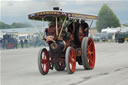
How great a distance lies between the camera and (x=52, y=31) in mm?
11289

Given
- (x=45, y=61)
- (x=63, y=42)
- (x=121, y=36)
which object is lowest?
(x=121, y=36)

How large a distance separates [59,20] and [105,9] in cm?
13282

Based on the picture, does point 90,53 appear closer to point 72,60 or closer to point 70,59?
point 72,60

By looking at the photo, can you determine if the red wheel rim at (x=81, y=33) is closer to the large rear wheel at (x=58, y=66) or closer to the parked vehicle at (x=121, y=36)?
the large rear wheel at (x=58, y=66)

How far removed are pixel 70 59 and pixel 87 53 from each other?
121cm

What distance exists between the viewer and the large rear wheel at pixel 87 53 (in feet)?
38.2

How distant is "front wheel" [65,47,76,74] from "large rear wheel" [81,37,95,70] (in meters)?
0.53

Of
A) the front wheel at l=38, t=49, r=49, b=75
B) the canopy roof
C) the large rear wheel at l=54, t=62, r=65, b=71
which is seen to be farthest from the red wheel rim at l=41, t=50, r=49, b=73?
the canopy roof

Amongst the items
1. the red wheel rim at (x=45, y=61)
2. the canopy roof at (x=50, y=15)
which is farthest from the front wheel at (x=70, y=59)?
the canopy roof at (x=50, y=15)

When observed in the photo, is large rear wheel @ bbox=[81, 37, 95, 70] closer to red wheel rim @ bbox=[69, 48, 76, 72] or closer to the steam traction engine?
the steam traction engine

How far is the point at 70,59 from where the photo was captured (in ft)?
36.1

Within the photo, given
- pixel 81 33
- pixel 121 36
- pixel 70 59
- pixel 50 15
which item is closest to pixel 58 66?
pixel 81 33

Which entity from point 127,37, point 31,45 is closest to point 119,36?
point 127,37

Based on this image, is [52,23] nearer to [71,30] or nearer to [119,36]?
[71,30]
